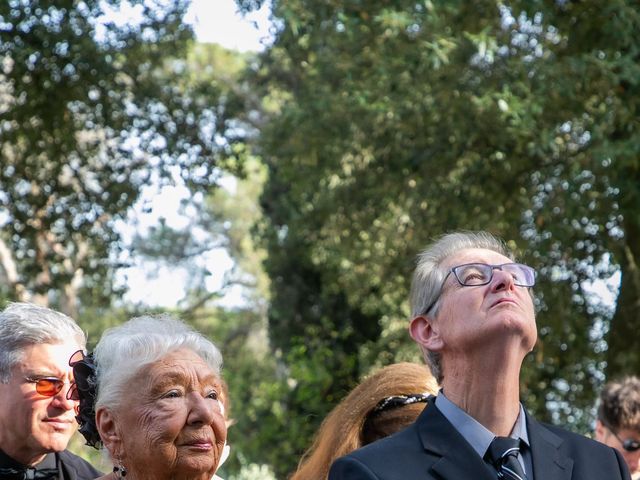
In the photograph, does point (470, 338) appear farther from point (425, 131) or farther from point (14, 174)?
point (14, 174)

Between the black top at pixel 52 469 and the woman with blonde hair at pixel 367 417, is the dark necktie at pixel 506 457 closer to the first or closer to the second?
the woman with blonde hair at pixel 367 417

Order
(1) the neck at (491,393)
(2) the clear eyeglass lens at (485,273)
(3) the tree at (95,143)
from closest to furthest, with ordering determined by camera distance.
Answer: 1. (1) the neck at (491,393)
2. (2) the clear eyeglass lens at (485,273)
3. (3) the tree at (95,143)

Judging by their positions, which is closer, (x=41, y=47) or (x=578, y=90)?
(x=578, y=90)

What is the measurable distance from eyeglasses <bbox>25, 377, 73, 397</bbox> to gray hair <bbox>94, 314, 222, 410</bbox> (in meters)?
0.70

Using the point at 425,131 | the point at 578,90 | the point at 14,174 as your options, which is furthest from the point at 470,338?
the point at 14,174

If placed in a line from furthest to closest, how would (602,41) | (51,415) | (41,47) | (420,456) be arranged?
(41,47) → (602,41) → (51,415) → (420,456)

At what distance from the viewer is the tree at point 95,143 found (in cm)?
1355

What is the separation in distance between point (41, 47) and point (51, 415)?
29.3 feet

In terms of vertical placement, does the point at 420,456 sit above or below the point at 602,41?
below

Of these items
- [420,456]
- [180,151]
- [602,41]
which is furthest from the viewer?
[180,151]

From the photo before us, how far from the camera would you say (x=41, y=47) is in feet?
42.1

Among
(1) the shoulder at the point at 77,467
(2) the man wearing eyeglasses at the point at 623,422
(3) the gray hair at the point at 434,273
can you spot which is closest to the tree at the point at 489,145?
(2) the man wearing eyeglasses at the point at 623,422

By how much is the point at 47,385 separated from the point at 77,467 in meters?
0.56

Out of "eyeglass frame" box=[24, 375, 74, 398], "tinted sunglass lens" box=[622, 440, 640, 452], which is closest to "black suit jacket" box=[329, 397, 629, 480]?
"eyeglass frame" box=[24, 375, 74, 398]
